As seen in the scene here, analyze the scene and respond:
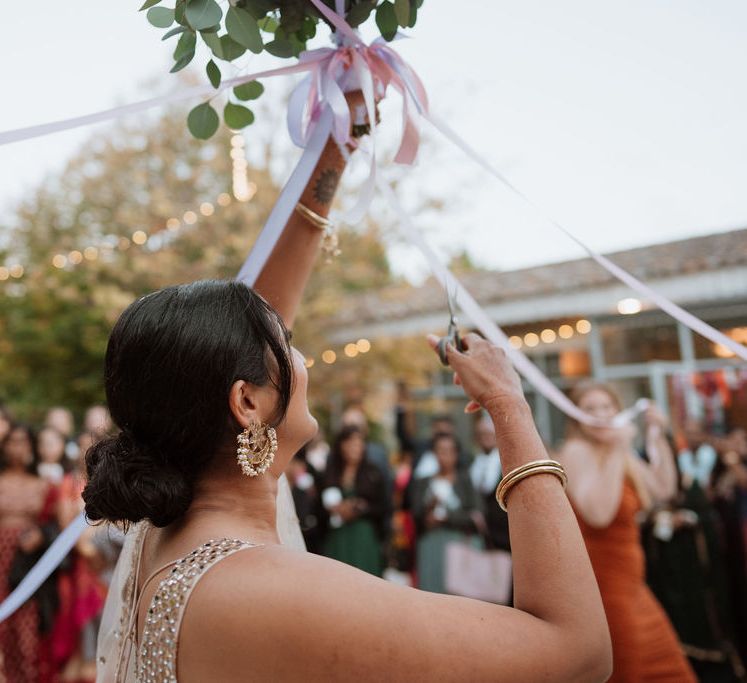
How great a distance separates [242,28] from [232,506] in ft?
3.03

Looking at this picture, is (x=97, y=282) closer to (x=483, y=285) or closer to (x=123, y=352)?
(x=483, y=285)

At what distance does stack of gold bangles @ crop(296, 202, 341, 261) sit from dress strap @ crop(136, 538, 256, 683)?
87cm

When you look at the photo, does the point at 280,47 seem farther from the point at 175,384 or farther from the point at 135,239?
the point at 135,239

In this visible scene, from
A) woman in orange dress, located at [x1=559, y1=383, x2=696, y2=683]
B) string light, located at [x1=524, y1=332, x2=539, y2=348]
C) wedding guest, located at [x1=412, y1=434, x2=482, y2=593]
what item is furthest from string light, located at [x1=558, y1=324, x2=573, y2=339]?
woman in orange dress, located at [x1=559, y1=383, x2=696, y2=683]

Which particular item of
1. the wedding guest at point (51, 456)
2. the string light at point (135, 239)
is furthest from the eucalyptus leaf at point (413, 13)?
the string light at point (135, 239)

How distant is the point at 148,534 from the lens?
56.2 inches

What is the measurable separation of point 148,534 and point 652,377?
33.7ft

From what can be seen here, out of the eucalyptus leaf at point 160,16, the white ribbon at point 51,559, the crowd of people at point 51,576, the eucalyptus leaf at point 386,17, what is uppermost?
the eucalyptus leaf at point 160,16

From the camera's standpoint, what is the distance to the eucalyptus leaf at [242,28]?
53.1 inches

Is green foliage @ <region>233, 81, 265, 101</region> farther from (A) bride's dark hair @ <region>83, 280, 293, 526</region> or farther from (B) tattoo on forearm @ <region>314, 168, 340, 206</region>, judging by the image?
(A) bride's dark hair @ <region>83, 280, 293, 526</region>

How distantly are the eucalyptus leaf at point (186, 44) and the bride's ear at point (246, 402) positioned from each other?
0.74m

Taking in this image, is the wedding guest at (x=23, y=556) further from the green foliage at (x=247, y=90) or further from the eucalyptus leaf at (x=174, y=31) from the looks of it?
the eucalyptus leaf at (x=174, y=31)

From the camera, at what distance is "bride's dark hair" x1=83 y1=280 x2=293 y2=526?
3.81 feet

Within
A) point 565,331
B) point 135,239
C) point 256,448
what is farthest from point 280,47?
point 565,331
